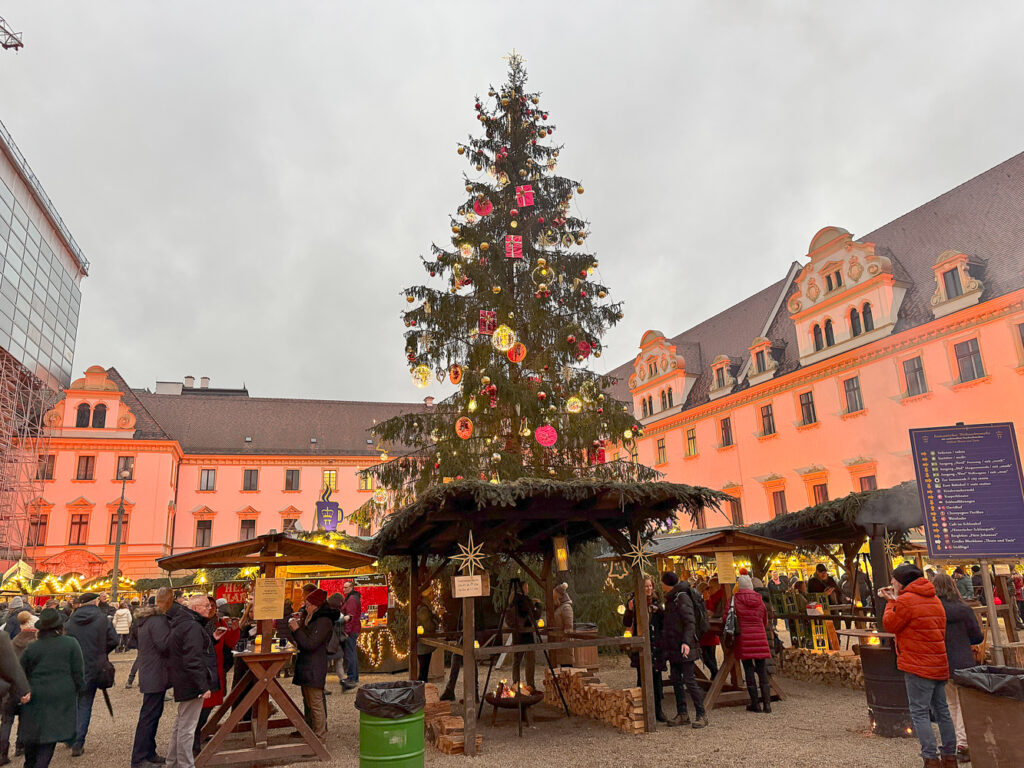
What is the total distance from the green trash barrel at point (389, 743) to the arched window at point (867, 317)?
2623 cm

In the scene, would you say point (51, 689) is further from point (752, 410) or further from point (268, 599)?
point (752, 410)

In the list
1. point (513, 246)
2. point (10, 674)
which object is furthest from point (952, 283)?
point (10, 674)

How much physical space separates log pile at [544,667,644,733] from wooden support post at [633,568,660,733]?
0.11 metres

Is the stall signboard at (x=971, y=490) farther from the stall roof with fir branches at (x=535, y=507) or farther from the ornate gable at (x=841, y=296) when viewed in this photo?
the ornate gable at (x=841, y=296)

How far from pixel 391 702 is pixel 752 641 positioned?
537 cm

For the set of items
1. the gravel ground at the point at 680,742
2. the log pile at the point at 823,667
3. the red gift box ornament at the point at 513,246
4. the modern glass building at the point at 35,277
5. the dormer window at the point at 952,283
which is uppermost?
the modern glass building at the point at 35,277

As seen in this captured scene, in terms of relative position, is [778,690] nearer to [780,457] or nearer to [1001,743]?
[1001,743]

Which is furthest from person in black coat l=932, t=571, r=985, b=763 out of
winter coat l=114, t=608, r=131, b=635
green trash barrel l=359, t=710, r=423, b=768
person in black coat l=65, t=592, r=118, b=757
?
winter coat l=114, t=608, r=131, b=635

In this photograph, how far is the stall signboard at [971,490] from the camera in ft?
25.3

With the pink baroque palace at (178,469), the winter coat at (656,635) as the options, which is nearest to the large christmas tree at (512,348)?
the winter coat at (656,635)

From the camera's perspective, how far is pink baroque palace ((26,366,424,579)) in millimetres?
41812

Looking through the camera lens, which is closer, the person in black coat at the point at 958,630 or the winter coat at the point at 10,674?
the winter coat at the point at 10,674

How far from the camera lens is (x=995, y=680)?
579 centimetres

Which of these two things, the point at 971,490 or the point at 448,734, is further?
the point at 448,734
